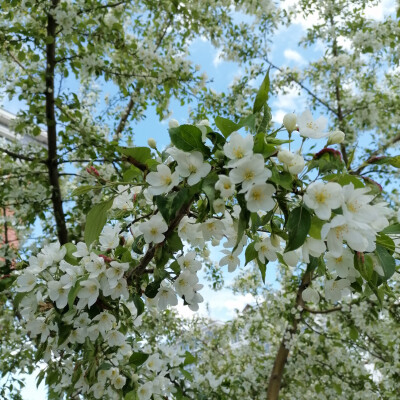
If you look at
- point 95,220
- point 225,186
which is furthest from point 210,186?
point 95,220

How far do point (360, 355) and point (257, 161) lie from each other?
14.4ft

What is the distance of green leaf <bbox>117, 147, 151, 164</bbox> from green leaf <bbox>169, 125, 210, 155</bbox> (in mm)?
143

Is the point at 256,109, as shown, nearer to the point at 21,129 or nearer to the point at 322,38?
the point at 21,129

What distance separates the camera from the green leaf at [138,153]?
1.00 metres

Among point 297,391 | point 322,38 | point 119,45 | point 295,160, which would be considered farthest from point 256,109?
point 322,38

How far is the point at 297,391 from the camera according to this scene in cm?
434

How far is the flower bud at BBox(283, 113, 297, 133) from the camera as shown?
93 cm

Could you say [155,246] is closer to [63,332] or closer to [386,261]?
[63,332]

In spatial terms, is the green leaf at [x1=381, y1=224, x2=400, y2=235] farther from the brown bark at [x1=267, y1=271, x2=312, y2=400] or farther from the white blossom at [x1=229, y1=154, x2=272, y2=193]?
the brown bark at [x1=267, y1=271, x2=312, y2=400]

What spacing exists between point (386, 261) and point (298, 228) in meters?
0.23

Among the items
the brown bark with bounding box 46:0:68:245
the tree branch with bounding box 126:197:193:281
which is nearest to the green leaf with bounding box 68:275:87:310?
the tree branch with bounding box 126:197:193:281

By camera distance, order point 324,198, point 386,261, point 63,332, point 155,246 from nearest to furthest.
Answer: point 324,198, point 386,261, point 155,246, point 63,332

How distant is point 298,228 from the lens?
2.60 feet

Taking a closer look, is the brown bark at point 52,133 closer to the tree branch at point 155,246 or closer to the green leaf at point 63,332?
the green leaf at point 63,332
